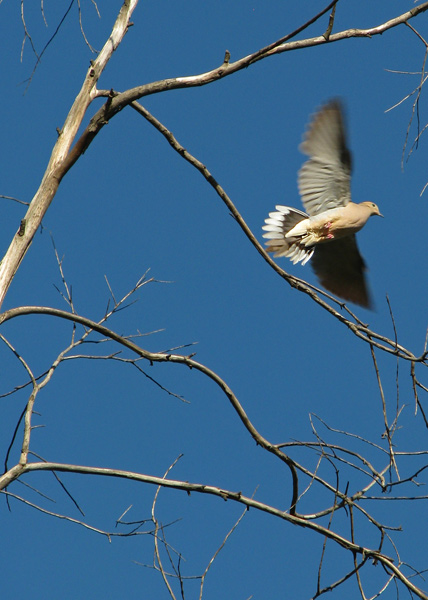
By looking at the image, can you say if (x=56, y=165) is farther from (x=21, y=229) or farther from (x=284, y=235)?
(x=284, y=235)

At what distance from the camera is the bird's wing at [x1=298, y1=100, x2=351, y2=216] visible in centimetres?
515

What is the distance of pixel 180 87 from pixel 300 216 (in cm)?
275

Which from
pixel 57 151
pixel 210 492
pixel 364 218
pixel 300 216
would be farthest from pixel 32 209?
pixel 364 218

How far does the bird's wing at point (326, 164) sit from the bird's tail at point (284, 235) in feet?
0.56

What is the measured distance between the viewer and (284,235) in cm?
557

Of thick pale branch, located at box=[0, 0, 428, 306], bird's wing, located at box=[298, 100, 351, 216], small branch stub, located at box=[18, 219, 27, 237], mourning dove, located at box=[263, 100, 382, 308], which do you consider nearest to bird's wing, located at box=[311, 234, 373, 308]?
mourning dove, located at box=[263, 100, 382, 308]

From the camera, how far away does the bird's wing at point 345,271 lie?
6285 millimetres

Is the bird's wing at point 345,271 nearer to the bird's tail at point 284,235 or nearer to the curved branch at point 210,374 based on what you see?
the bird's tail at point 284,235

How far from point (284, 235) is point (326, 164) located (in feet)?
1.97

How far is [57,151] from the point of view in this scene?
3070mm

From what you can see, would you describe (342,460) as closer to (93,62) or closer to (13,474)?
(13,474)

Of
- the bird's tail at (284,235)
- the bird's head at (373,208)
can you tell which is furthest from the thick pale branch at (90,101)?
the bird's head at (373,208)

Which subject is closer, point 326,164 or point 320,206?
point 326,164

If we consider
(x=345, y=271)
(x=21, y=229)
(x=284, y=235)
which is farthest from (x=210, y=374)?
(x=345, y=271)
